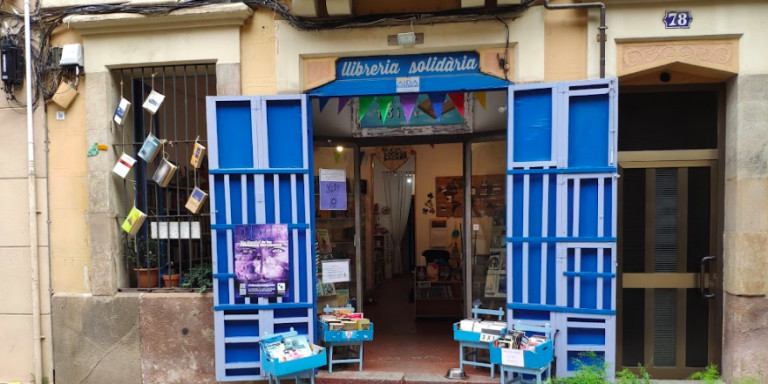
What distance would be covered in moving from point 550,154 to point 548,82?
0.71 m

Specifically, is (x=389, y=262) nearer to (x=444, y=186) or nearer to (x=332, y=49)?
(x=444, y=186)

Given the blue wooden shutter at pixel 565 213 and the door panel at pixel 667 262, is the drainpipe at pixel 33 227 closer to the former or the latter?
the blue wooden shutter at pixel 565 213

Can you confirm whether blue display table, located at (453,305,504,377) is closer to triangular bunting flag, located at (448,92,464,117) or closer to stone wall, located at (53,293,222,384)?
triangular bunting flag, located at (448,92,464,117)

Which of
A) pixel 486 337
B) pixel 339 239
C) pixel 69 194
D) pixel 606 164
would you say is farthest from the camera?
pixel 339 239

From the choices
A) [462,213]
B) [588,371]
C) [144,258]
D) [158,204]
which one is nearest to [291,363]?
[144,258]

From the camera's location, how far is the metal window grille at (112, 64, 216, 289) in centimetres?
500

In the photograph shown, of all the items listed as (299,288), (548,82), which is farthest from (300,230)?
(548,82)

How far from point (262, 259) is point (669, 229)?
4.27m

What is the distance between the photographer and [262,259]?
4.55 m

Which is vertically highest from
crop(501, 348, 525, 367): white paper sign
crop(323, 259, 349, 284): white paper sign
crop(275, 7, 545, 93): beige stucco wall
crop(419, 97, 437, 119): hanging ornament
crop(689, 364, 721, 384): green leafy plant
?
crop(275, 7, 545, 93): beige stucco wall

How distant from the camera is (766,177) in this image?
4199 millimetres

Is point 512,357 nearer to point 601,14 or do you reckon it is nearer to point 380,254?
point 601,14

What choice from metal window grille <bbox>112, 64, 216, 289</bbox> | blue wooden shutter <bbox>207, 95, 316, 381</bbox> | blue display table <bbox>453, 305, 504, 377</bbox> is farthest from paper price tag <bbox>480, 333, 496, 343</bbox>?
metal window grille <bbox>112, 64, 216, 289</bbox>

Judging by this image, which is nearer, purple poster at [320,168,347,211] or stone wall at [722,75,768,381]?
stone wall at [722,75,768,381]
